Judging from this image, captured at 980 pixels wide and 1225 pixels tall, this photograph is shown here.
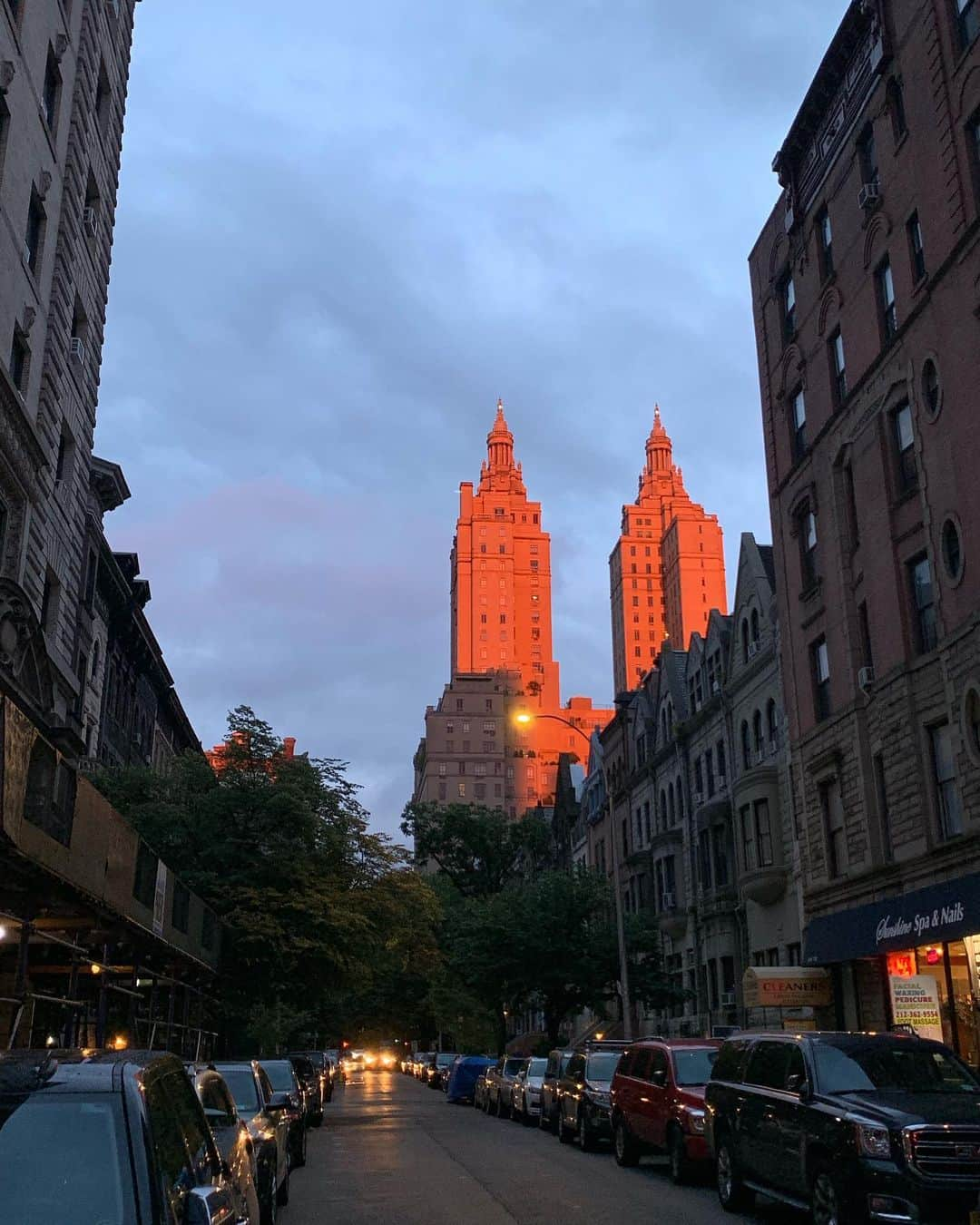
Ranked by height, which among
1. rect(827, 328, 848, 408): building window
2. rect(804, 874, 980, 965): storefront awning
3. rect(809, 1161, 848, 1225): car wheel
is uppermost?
rect(827, 328, 848, 408): building window

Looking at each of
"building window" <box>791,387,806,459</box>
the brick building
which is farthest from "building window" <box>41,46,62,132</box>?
"building window" <box>791,387,806,459</box>

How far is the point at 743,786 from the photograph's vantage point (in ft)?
120

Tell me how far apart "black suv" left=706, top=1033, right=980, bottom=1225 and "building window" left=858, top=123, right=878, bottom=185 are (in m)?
21.9

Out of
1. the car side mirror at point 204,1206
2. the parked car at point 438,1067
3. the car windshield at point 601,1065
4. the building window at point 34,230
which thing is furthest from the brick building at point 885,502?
the parked car at point 438,1067

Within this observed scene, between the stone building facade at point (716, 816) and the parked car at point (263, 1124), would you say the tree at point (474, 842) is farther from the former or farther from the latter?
the parked car at point (263, 1124)

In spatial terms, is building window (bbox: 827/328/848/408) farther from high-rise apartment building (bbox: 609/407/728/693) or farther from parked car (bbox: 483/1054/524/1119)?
high-rise apartment building (bbox: 609/407/728/693)

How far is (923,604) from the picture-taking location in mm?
26203

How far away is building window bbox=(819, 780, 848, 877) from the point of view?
96.4ft

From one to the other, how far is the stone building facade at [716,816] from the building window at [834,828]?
9.86 ft

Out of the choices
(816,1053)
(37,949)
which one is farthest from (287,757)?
(816,1053)

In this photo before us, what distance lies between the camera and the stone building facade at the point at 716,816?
35156 mm

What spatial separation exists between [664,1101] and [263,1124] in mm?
6560

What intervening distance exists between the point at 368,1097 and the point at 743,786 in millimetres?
24651

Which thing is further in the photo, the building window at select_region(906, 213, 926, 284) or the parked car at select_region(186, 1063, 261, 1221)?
the building window at select_region(906, 213, 926, 284)
